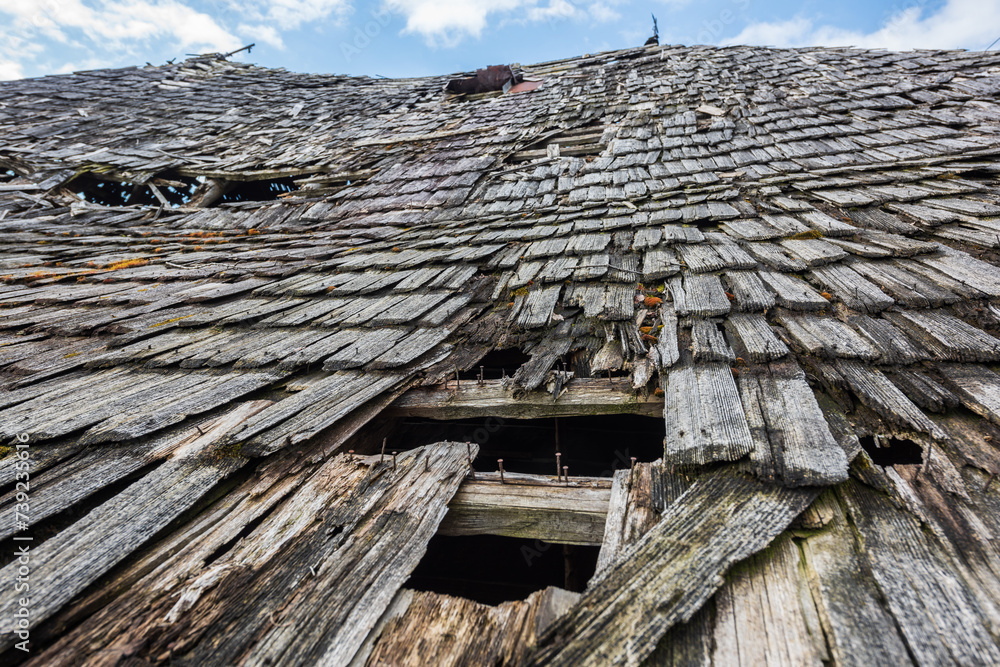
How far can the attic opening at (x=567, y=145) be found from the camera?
5.70 m

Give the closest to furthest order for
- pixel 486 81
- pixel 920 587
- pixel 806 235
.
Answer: pixel 920 587 → pixel 806 235 → pixel 486 81

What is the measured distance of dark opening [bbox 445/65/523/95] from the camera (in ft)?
29.1

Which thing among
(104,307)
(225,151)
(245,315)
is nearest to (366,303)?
(245,315)

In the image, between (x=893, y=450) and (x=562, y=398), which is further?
(x=562, y=398)

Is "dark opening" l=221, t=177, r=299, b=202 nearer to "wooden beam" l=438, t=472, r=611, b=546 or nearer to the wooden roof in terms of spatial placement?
the wooden roof

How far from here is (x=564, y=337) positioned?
2.58m

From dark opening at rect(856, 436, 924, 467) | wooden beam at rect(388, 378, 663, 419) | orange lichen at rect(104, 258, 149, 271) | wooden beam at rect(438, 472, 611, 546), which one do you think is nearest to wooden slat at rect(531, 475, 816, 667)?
wooden beam at rect(438, 472, 611, 546)

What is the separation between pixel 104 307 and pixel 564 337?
3612mm

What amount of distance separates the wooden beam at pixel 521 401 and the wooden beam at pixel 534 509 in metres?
0.39

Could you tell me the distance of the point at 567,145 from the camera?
592 centimetres

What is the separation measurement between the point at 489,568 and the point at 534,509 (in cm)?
182

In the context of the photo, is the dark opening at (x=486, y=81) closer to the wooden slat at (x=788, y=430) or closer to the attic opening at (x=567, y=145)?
the attic opening at (x=567, y=145)

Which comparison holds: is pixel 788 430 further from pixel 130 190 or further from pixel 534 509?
pixel 130 190

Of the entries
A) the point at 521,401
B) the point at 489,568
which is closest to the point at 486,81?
the point at 521,401
